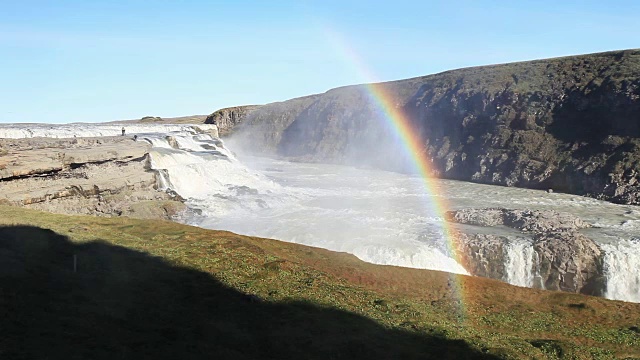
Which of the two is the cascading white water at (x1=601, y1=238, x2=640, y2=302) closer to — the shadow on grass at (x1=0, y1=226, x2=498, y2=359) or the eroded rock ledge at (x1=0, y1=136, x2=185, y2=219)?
the shadow on grass at (x1=0, y1=226, x2=498, y2=359)

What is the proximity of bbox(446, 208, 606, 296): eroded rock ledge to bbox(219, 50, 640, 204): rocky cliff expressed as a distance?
21086 millimetres

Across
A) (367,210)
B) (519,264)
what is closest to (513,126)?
(367,210)

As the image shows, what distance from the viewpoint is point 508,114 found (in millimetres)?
71250

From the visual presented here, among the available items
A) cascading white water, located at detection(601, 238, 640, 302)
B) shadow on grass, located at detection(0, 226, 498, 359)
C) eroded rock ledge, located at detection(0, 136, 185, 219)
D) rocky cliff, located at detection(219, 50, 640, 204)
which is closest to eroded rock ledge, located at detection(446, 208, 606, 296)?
cascading white water, located at detection(601, 238, 640, 302)

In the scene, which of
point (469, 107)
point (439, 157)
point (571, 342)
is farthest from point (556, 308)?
point (469, 107)

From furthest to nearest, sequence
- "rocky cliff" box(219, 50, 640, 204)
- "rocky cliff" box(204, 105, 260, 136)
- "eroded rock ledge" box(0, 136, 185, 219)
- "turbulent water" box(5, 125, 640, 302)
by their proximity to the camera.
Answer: "rocky cliff" box(204, 105, 260, 136) → "rocky cliff" box(219, 50, 640, 204) → "eroded rock ledge" box(0, 136, 185, 219) → "turbulent water" box(5, 125, 640, 302)

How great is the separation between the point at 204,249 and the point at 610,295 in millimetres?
23580

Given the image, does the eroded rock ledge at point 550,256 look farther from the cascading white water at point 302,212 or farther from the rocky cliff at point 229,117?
the rocky cliff at point 229,117

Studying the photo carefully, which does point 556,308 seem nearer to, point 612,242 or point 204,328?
point 612,242

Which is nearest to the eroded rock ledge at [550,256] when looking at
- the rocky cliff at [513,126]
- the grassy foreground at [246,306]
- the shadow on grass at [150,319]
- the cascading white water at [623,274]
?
the cascading white water at [623,274]

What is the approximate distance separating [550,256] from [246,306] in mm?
21073

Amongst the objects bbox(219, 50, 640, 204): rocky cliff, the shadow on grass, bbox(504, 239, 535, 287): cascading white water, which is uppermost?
bbox(219, 50, 640, 204): rocky cliff

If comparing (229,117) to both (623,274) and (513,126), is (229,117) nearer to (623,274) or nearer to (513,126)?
(513,126)

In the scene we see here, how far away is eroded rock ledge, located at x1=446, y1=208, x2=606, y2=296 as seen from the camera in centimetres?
2941
